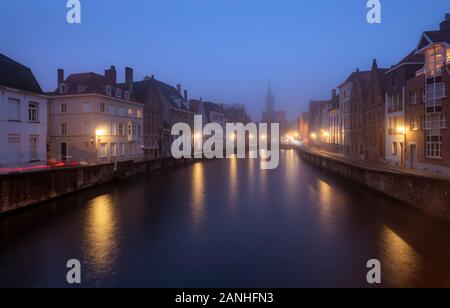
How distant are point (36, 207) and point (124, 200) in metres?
5.91

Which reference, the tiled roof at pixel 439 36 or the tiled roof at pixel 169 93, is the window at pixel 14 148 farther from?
the tiled roof at pixel 439 36

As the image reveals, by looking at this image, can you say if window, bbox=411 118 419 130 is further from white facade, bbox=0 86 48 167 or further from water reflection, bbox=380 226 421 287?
white facade, bbox=0 86 48 167

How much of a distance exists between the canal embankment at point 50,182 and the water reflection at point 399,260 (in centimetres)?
1979

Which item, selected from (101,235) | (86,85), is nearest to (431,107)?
(101,235)

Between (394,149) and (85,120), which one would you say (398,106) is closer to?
(394,149)

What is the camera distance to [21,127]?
24.4 meters

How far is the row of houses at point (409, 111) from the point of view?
85.4ft

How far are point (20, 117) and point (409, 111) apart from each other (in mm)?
35245

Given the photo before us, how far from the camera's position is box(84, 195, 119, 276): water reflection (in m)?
12.1

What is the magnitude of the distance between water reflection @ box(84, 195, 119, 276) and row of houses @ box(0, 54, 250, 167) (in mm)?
8178

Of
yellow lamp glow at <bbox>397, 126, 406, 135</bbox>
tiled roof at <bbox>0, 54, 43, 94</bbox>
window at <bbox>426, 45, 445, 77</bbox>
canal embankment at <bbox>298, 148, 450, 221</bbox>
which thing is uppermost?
window at <bbox>426, 45, 445, 77</bbox>

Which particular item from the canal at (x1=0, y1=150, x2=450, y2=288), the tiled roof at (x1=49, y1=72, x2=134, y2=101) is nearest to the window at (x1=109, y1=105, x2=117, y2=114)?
the tiled roof at (x1=49, y1=72, x2=134, y2=101)

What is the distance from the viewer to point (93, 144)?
36.9 m

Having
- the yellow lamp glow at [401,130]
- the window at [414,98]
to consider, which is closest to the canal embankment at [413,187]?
the yellow lamp glow at [401,130]
